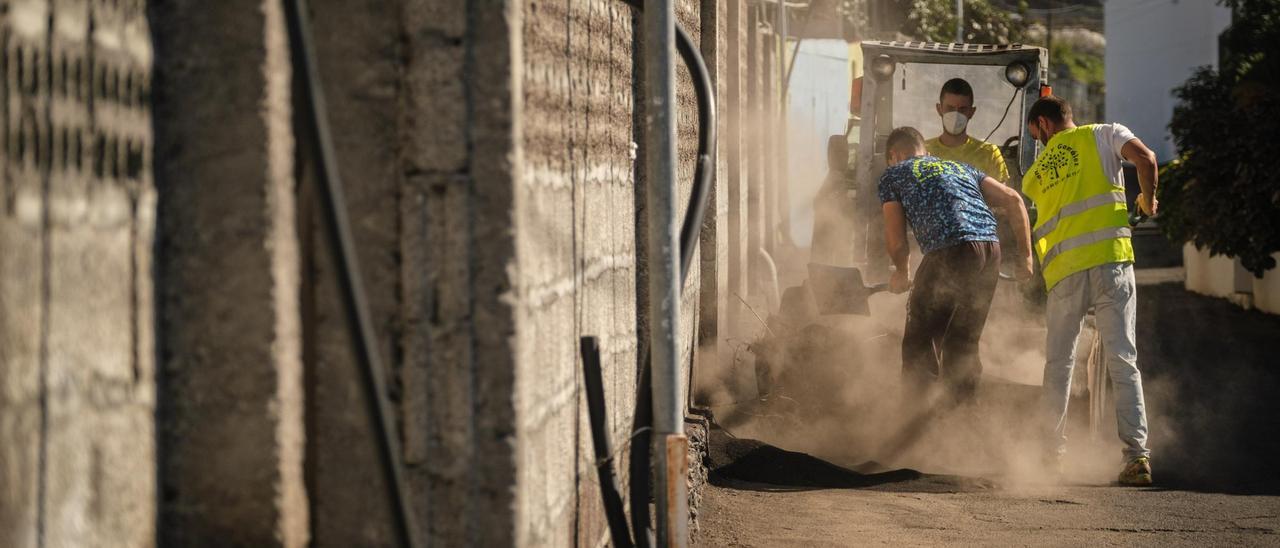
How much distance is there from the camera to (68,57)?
2.33 meters

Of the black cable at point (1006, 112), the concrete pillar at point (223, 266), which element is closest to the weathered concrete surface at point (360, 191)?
the concrete pillar at point (223, 266)

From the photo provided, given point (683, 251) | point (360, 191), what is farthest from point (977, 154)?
point (360, 191)

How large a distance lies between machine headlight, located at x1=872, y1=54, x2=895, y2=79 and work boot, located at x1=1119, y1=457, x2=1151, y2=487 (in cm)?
406

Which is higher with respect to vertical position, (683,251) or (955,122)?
(955,122)

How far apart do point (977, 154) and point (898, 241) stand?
1600 millimetres

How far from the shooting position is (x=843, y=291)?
26.6ft

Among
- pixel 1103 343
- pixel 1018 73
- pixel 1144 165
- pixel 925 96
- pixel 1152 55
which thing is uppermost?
pixel 1152 55

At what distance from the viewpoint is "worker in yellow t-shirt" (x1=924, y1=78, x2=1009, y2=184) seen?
8742 mm

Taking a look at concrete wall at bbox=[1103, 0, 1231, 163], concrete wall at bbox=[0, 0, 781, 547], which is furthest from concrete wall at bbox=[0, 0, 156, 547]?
concrete wall at bbox=[1103, 0, 1231, 163]

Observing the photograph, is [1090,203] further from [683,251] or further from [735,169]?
[683,251]

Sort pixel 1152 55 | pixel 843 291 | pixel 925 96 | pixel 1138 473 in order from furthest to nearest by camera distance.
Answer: pixel 1152 55 → pixel 925 96 → pixel 843 291 → pixel 1138 473

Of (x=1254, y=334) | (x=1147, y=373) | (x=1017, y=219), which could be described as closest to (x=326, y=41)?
(x=1017, y=219)

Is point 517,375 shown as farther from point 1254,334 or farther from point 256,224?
point 1254,334

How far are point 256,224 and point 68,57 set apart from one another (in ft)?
1.54
